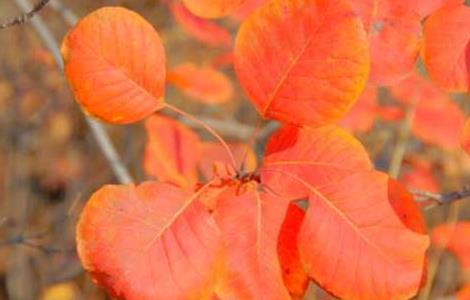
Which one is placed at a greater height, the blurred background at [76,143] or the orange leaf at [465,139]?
the orange leaf at [465,139]

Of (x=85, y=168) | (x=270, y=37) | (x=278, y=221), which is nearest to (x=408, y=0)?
(x=270, y=37)

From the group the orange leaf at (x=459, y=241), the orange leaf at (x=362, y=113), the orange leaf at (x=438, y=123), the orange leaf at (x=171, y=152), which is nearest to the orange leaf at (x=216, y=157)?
the orange leaf at (x=171, y=152)

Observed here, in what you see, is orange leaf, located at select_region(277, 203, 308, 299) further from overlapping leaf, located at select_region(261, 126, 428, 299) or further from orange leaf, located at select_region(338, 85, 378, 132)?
orange leaf, located at select_region(338, 85, 378, 132)

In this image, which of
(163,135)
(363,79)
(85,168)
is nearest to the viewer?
(363,79)

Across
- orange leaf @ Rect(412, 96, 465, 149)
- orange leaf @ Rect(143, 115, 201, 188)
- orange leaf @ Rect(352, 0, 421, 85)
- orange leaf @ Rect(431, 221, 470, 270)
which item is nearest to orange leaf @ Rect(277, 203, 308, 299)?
orange leaf @ Rect(352, 0, 421, 85)

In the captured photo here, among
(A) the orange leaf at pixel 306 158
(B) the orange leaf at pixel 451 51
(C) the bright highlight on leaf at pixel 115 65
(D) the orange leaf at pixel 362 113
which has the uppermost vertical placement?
(C) the bright highlight on leaf at pixel 115 65

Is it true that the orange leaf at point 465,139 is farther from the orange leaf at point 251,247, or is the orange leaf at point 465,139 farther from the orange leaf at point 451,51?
the orange leaf at point 251,247

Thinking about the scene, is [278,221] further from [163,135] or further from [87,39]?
[163,135]
